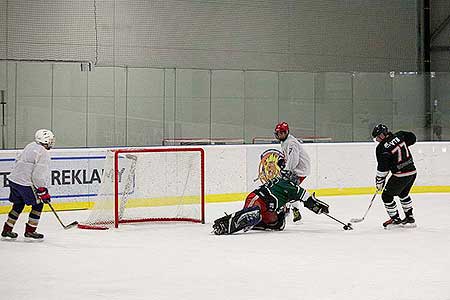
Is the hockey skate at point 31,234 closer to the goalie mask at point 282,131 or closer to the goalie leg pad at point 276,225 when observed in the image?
the goalie leg pad at point 276,225

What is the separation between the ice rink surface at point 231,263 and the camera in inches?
233

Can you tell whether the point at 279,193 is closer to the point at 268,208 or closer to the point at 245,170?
the point at 268,208

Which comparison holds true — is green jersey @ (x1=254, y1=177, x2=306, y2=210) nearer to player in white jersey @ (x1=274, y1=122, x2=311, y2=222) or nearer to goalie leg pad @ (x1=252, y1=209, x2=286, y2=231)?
goalie leg pad @ (x1=252, y1=209, x2=286, y2=231)

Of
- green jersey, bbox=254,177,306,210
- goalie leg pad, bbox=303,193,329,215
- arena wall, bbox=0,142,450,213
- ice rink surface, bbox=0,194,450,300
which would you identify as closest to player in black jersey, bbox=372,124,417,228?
ice rink surface, bbox=0,194,450,300

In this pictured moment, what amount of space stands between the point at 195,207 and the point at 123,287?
4032mm

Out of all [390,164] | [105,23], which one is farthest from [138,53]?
[390,164]

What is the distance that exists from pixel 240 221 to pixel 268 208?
0.38m

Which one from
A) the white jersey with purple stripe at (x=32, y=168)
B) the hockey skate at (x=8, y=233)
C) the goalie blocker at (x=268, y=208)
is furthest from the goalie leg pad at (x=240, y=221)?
the hockey skate at (x=8, y=233)

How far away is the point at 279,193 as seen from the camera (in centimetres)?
879

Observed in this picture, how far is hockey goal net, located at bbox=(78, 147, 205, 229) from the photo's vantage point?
375 inches

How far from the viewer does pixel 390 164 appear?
9102mm

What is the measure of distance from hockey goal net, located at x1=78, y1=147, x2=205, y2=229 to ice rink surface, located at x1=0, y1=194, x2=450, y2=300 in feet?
1.06

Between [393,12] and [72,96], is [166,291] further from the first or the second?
[393,12]

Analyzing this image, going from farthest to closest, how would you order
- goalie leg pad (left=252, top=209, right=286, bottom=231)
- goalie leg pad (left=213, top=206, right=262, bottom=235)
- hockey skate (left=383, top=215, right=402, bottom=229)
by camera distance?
hockey skate (left=383, top=215, right=402, bottom=229)
goalie leg pad (left=252, top=209, right=286, bottom=231)
goalie leg pad (left=213, top=206, right=262, bottom=235)
